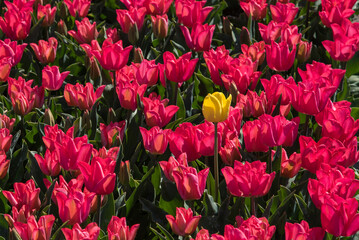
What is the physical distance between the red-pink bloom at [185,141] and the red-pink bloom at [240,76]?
70 centimetres

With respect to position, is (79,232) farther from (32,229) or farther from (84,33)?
(84,33)

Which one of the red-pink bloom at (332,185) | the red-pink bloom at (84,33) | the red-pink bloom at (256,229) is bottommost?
the red-pink bloom at (84,33)

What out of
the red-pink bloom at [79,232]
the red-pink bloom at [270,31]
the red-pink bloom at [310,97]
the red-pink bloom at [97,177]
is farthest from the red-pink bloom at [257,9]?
the red-pink bloom at [79,232]

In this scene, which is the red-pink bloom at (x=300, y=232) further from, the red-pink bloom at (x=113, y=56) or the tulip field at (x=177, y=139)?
the red-pink bloom at (x=113, y=56)

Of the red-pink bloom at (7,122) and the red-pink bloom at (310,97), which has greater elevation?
the red-pink bloom at (310,97)

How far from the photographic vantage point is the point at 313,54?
3908mm


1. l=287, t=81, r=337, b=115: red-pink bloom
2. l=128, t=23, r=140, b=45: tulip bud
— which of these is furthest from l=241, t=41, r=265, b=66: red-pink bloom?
l=287, t=81, r=337, b=115: red-pink bloom

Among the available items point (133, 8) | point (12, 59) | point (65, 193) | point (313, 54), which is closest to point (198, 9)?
point (133, 8)

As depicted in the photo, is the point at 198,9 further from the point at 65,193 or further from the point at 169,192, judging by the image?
the point at 65,193

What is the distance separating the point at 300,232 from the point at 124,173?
0.78m

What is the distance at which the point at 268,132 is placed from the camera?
236cm

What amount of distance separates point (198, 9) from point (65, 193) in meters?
1.81

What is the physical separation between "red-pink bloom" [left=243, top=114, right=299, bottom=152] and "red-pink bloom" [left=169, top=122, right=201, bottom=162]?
0.21 metres

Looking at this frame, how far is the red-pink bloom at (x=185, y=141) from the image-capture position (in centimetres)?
238
